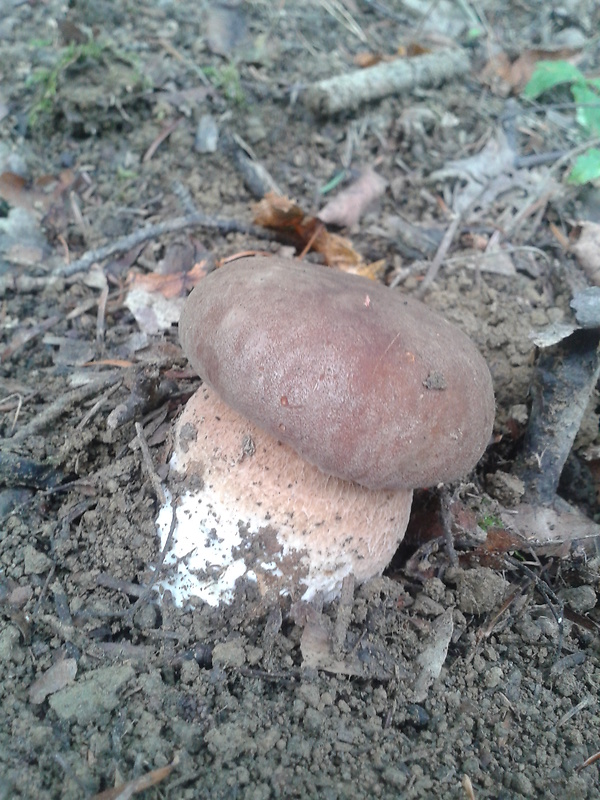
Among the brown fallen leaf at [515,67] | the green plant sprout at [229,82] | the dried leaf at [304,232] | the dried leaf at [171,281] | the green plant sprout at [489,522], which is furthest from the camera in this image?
the brown fallen leaf at [515,67]

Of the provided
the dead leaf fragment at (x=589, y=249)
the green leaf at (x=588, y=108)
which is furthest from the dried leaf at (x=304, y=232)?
the green leaf at (x=588, y=108)

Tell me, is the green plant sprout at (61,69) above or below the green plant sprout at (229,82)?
above

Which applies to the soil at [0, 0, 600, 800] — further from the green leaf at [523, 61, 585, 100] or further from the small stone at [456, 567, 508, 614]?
the green leaf at [523, 61, 585, 100]

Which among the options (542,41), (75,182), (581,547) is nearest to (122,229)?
(75,182)

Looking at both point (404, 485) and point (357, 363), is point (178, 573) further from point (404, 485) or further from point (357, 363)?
point (357, 363)

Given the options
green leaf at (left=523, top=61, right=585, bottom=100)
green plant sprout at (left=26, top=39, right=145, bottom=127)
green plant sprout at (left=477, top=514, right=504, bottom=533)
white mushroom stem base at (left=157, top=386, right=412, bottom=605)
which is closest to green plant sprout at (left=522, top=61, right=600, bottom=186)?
green leaf at (left=523, top=61, right=585, bottom=100)

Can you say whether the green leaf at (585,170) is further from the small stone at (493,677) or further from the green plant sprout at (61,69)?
the small stone at (493,677)

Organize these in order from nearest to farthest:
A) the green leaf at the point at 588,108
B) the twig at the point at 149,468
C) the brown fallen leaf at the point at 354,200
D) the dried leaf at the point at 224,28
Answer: the twig at the point at 149,468
the brown fallen leaf at the point at 354,200
the dried leaf at the point at 224,28
the green leaf at the point at 588,108

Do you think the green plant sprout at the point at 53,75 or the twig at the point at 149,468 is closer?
the twig at the point at 149,468
